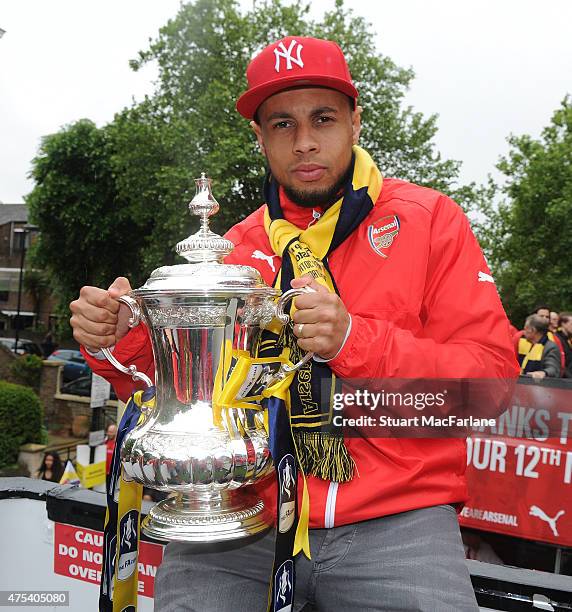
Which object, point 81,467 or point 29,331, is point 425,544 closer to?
point 81,467

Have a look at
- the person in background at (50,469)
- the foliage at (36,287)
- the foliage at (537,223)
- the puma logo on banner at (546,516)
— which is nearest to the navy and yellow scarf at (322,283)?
the puma logo on banner at (546,516)

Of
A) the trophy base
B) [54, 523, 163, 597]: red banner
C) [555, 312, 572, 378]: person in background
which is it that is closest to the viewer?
the trophy base

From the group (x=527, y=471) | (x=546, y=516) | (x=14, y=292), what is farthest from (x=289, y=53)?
(x=14, y=292)

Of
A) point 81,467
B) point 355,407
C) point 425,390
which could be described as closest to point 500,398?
point 425,390

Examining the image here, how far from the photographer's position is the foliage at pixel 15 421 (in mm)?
11547

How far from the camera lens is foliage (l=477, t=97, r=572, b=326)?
23062mm

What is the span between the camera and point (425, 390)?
168 centimetres

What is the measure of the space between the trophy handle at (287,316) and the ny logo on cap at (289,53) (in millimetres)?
678

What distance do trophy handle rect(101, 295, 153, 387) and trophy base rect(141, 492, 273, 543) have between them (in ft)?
1.11

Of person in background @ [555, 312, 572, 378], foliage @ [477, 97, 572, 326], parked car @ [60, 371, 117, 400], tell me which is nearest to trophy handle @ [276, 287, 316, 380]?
person in background @ [555, 312, 572, 378]

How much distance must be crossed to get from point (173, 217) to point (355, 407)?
17832mm

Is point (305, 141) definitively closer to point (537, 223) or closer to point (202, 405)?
point (202, 405)

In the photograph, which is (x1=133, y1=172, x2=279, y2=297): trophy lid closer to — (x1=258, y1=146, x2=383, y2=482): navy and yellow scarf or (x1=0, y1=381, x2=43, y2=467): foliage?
(x1=258, y1=146, x2=383, y2=482): navy and yellow scarf

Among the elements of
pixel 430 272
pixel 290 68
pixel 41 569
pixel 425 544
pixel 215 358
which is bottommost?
pixel 41 569
